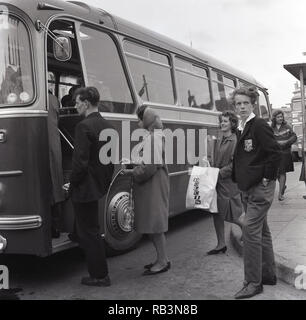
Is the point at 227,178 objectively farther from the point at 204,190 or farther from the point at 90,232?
the point at 90,232

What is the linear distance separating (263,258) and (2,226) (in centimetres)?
252

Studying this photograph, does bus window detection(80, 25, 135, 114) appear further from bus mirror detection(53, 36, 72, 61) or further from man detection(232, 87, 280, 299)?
man detection(232, 87, 280, 299)

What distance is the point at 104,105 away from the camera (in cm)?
591

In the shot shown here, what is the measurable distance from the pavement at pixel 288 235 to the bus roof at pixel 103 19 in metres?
2.96

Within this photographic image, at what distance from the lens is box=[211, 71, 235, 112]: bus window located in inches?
369

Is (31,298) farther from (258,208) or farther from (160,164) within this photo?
(258,208)

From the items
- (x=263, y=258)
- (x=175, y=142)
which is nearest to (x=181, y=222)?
(x=175, y=142)

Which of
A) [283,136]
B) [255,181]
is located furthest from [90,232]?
[283,136]

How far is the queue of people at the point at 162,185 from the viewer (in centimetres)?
443

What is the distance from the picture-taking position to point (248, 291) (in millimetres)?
4469

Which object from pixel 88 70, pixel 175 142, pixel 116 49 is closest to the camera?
pixel 88 70

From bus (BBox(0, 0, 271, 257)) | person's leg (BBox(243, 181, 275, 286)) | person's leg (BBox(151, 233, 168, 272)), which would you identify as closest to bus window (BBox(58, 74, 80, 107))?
bus (BBox(0, 0, 271, 257))

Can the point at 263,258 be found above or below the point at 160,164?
below
